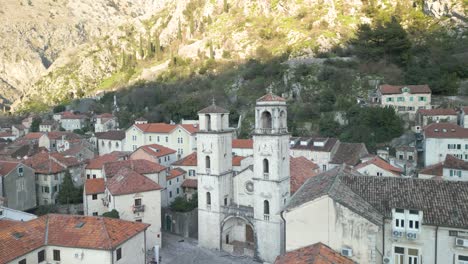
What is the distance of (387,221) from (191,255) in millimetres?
18682

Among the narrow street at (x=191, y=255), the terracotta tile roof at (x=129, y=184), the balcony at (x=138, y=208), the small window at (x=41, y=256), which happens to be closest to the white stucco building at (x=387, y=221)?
the narrow street at (x=191, y=255)

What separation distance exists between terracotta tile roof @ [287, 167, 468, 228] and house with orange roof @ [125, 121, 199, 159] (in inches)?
1380

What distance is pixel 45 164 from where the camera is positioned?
43.8 m

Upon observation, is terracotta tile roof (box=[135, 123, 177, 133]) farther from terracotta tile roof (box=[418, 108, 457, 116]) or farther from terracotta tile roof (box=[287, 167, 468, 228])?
terracotta tile roof (box=[287, 167, 468, 228])

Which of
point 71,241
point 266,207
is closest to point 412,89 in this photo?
point 266,207

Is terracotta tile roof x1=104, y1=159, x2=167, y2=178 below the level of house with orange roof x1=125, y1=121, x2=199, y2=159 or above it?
below

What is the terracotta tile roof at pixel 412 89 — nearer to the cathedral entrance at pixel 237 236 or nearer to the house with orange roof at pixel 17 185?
the cathedral entrance at pixel 237 236

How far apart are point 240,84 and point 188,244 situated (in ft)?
170

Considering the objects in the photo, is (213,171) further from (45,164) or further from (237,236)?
(45,164)

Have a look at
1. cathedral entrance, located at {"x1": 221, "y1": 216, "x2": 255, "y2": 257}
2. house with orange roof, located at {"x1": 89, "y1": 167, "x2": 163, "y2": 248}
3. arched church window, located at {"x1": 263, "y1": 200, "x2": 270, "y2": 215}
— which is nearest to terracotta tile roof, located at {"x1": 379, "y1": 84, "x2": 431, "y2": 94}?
cathedral entrance, located at {"x1": 221, "y1": 216, "x2": 255, "y2": 257}

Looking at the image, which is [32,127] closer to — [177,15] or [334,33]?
[177,15]

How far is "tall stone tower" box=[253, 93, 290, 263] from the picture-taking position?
3083 centimetres

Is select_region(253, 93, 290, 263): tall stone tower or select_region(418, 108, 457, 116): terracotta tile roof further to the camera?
select_region(418, 108, 457, 116): terracotta tile roof

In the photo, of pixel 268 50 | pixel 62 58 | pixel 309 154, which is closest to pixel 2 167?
pixel 309 154
